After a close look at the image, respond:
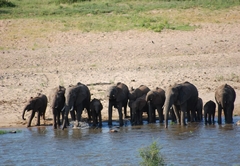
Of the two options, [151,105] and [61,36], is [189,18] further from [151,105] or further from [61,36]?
[151,105]

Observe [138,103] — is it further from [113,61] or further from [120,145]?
[113,61]

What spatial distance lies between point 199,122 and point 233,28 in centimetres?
1483

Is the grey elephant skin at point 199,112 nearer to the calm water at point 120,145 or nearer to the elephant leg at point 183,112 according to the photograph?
the calm water at point 120,145

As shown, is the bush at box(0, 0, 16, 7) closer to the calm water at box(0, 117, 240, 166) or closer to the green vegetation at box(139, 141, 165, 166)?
the calm water at box(0, 117, 240, 166)

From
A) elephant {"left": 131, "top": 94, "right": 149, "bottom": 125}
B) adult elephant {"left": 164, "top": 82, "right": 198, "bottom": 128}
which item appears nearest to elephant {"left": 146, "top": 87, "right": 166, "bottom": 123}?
elephant {"left": 131, "top": 94, "right": 149, "bottom": 125}

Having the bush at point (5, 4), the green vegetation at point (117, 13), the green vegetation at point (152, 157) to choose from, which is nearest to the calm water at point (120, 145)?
the green vegetation at point (152, 157)

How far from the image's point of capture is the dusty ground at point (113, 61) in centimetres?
2405

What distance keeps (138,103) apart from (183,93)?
149 cm

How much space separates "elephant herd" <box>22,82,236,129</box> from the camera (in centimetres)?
1955

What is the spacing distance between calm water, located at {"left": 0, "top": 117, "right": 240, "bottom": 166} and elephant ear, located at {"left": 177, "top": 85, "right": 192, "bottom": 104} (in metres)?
0.86

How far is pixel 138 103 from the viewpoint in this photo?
66.5 feet

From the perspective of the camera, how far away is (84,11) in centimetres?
4044

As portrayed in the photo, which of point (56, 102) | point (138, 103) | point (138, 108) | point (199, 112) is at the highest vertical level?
point (56, 102)

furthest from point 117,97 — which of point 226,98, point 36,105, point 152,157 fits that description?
point 152,157
